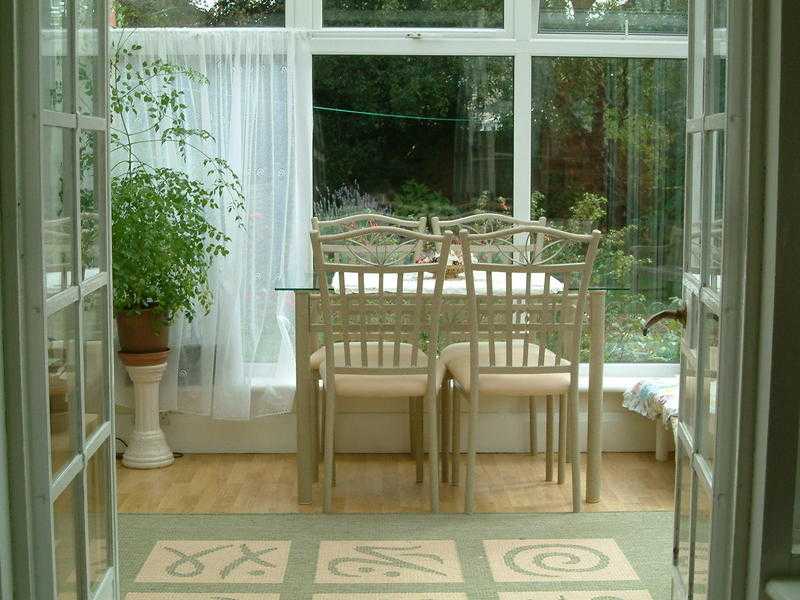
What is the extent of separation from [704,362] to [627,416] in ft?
9.61

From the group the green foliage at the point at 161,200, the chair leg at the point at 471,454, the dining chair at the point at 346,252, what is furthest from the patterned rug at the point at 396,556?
the green foliage at the point at 161,200

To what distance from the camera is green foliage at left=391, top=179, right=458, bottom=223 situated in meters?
5.28

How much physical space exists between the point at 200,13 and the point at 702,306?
341 centimetres

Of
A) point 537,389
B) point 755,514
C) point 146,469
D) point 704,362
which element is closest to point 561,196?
point 537,389

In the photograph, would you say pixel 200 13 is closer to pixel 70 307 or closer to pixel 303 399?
pixel 303 399

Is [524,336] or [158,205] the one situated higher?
[158,205]

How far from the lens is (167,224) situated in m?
4.59

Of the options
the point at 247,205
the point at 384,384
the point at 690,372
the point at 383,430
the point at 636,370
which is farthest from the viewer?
the point at 636,370

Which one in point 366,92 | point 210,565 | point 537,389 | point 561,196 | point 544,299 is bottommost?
point 210,565

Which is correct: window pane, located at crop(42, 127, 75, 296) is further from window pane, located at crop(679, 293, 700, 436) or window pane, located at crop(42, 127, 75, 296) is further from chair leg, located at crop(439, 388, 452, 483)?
chair leg, located at crop(439, 388, 452, 483)

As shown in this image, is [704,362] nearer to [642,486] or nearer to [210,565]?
[210,565]

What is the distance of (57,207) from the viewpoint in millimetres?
2062

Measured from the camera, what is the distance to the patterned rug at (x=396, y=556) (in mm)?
3463

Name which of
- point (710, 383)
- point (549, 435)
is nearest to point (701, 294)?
point (710, 383)
